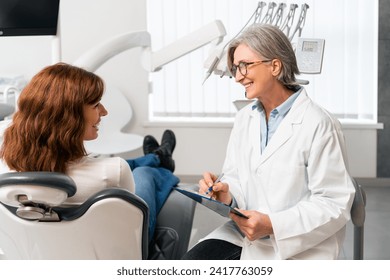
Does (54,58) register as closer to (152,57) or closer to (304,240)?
(152,57)

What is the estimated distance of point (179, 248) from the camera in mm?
2049

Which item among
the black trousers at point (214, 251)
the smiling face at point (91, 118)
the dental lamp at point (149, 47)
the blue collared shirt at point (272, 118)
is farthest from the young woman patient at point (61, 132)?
the dental lamp at point (149, 47)

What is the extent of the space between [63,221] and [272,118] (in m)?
0.65

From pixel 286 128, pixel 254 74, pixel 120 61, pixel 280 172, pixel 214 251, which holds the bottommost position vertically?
pixel 214 251

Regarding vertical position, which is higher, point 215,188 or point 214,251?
point 215,188

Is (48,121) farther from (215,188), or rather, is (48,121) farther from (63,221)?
(215,188)

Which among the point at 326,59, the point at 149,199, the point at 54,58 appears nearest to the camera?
the point at 149,199

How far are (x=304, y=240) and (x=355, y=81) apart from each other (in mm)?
2964

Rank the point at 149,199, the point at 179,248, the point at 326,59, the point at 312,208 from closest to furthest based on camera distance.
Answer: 1. the point at 312,208
2. the point at 179,248
3. the point at 149,199
4. the point at 326,59

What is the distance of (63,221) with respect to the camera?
1.58m

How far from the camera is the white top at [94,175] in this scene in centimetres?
159

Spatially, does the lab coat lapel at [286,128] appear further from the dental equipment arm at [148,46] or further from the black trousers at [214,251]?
the dental equipment arm at [148,46]

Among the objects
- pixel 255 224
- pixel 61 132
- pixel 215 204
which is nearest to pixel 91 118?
pixel 61 132
